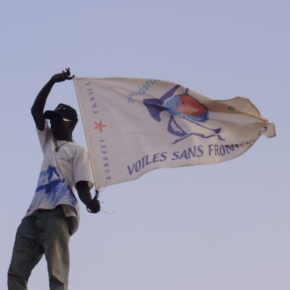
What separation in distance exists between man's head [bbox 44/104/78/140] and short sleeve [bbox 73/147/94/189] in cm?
37

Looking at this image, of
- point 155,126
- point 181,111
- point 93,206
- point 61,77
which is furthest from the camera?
point 181,111

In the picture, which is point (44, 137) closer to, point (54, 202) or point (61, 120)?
point (61, 120)

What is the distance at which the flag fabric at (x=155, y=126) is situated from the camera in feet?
26.7

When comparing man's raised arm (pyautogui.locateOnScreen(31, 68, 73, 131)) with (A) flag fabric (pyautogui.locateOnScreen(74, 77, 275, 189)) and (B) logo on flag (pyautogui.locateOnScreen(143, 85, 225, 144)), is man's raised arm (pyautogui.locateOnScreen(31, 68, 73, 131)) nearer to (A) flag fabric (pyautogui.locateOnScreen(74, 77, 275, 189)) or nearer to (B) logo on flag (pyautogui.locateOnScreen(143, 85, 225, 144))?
(A) flag fabric (pyautogui.locateOnScreen(74, 77, 275, 189))

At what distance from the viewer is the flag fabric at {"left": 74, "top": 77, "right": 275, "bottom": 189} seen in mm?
8125

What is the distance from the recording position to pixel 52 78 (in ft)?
26.0

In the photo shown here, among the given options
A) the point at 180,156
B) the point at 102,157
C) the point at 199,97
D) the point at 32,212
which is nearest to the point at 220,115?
the point at 199,97

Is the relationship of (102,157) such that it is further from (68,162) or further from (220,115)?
(220,115)

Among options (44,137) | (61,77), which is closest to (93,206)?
(44,137)

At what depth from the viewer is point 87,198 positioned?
25.0ft

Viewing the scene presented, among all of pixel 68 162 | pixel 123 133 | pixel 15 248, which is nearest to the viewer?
pixel 15 248

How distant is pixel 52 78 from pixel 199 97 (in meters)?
2.31

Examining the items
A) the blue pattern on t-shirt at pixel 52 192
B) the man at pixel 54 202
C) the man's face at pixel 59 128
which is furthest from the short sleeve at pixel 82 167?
the man's face at pixel 59 128

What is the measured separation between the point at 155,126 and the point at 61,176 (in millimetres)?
1705
